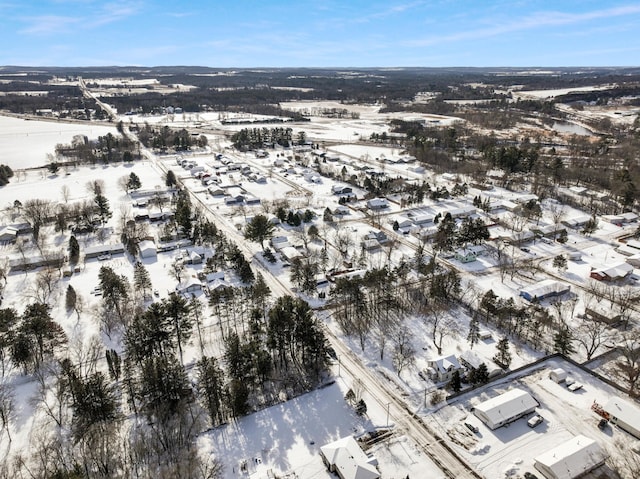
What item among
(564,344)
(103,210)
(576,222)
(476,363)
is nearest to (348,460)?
(476,363)

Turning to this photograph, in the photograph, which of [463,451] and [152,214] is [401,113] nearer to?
[152,214]

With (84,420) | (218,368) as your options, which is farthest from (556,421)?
(84,420)

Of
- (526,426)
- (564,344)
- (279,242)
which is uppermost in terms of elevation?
(279,242)

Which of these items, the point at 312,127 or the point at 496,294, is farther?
the point at 312,127

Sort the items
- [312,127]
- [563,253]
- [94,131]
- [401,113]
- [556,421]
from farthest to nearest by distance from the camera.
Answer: [401,113], [312,127], [94,131], [563,253], [556,421]

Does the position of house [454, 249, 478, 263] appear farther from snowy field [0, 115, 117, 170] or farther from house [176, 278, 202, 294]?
snowy field [0, 115, 117, 170]

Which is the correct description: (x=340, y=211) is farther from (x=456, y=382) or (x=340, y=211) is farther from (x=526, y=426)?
(x=526, y=426)

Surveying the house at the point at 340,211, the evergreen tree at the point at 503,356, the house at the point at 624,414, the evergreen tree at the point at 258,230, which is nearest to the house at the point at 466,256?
the evergreen tree at the point at 503,356
